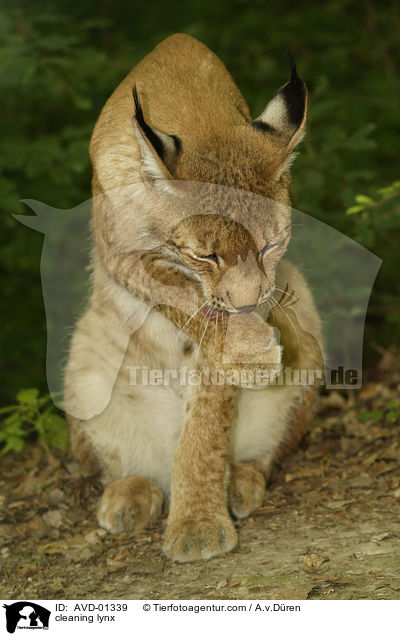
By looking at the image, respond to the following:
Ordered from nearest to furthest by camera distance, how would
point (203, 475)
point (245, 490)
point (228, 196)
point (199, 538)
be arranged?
point (228, 196), point (199, 538), point (203, 475), point (245, 490)

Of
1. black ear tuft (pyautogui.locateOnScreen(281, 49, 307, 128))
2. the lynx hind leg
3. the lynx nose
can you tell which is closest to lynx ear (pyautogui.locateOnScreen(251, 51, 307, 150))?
black ear tuft (pyautogui.locateOnScreen(281, 49, 307, 128))

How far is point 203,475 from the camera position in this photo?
3242 millimetres

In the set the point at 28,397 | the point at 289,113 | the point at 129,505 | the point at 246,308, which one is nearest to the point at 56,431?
the point at 28,397

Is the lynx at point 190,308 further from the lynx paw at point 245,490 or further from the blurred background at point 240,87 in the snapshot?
the blurred background at point 240,87

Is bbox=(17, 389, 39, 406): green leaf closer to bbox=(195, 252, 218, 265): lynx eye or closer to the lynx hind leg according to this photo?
the lynx hind leg

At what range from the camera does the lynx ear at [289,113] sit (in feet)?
9.59

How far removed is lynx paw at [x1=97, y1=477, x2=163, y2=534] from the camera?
345 cm

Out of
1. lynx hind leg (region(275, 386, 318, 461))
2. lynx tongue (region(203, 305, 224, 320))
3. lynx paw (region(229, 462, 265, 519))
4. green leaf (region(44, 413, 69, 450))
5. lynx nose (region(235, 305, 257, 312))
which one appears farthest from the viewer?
green leaf (region(44, 413, 69, 450))

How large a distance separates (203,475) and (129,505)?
48 centimetres

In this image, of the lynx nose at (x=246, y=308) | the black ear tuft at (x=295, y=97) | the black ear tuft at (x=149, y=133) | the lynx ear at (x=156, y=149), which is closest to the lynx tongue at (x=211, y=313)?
the lynx nose at (x=246, y=308)

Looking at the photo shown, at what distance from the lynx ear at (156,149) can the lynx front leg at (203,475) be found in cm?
104
